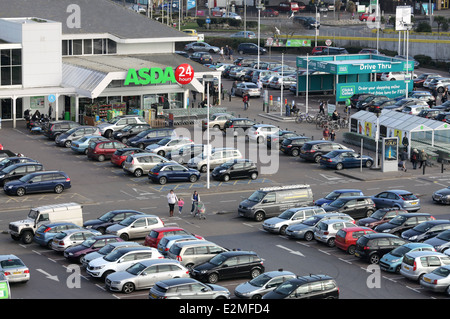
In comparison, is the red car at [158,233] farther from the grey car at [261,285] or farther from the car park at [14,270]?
the grey car at [261,285]

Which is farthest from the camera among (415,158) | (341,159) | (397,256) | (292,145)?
(292,145)

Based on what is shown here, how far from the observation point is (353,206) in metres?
50.1

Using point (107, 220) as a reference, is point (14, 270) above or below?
below

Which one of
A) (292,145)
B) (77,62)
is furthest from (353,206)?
(77,62)

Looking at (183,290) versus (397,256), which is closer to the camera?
(183,290)

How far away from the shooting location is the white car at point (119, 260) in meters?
38.6

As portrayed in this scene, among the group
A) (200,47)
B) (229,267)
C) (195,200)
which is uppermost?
(200,47)

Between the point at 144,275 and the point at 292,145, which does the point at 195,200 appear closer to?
the point at 144,275

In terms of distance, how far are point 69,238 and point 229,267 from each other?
7.96 metres

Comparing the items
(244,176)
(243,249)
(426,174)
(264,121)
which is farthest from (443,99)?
(243,249)

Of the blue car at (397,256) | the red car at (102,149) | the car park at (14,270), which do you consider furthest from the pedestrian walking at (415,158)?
the car park at (14,270)

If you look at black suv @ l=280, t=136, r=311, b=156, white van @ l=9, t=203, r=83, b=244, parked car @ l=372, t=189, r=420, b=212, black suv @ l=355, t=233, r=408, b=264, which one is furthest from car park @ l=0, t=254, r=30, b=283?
black suv @ l=280, t=136, r=311, b=156

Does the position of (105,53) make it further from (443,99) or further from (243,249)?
(243,249)

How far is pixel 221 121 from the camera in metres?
73.1
